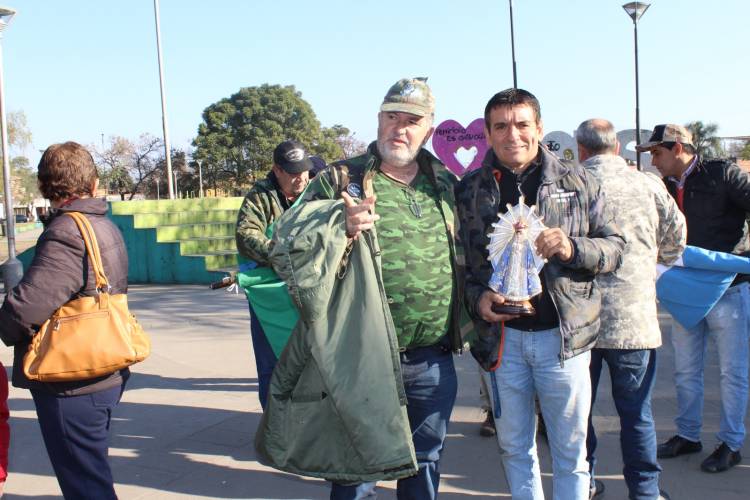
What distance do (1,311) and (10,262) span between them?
401 inches

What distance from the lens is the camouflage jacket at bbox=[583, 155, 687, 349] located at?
3.04 m

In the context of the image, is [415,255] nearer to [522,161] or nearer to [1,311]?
[522,161]

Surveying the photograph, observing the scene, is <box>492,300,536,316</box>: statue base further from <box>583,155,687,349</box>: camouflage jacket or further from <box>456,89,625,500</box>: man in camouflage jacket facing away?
<box>583,155,687,349</box>: camouflage jacket

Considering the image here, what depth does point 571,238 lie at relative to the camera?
2.43 meters

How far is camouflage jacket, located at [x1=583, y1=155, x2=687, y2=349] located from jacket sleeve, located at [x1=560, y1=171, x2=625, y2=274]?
1.45 ft

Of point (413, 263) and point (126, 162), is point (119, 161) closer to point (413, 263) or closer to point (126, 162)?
point (126, 162)

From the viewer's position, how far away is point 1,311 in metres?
2.48

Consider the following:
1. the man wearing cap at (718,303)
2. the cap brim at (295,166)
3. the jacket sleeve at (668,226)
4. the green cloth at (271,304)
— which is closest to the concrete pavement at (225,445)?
the man wearing cap at (718,303)

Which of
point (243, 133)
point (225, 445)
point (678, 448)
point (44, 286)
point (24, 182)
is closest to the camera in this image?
point (44, 286)

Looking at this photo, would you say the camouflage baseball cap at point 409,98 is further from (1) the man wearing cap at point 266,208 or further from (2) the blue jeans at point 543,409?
(1) the man wearing cap at point 266,208

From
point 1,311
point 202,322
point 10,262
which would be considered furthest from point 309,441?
point 10,262

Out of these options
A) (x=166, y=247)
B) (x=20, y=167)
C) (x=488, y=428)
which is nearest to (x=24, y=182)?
(x=20, y=167)

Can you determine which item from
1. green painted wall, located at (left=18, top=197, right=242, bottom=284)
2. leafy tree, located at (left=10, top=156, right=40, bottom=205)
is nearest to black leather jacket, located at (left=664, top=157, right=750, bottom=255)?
green painted wall, located at (left=18, top=197, right=242, bottom=284)

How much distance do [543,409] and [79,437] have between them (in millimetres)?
1846
